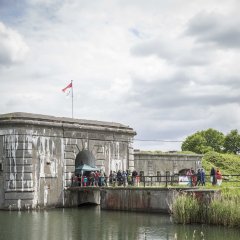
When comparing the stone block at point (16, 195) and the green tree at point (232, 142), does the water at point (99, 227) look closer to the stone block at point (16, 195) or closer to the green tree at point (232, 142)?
the stone block at point (16, 195)

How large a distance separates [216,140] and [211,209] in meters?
A: 60.2

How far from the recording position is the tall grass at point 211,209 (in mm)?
20119

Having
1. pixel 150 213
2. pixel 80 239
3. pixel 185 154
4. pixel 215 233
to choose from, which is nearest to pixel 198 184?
pixel 150 213

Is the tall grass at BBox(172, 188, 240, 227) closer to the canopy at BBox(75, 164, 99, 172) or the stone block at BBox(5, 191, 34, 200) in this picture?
the stone block at BBox(5, 191, 34, 200)

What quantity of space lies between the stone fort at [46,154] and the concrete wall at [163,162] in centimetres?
411

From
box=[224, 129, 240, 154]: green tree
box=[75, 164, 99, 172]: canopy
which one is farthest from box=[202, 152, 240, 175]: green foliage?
box=[224, 129, 240, 154]: green tree

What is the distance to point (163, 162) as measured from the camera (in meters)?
43.2

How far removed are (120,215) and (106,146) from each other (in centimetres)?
997

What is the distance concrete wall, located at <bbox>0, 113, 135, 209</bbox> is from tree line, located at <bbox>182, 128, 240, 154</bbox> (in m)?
39.0

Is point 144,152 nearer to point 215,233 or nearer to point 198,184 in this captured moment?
point 198,184

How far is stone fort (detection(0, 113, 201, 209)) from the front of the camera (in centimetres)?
3103

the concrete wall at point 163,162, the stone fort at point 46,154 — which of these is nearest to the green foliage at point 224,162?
the concrete wall at point 163,162

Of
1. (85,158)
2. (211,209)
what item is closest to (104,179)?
(85,158)

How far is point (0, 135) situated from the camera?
103ft
